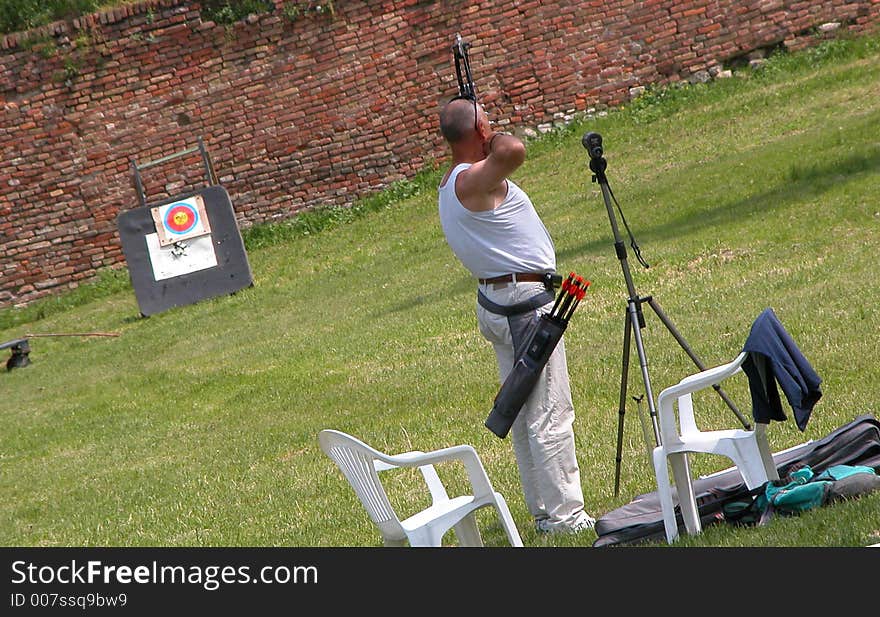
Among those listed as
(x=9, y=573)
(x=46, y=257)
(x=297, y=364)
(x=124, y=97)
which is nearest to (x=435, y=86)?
(x=124, y=97)

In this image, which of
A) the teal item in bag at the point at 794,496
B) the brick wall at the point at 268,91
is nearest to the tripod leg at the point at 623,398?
the teal item in bag at the point at 794,496

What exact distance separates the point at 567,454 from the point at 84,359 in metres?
10.6

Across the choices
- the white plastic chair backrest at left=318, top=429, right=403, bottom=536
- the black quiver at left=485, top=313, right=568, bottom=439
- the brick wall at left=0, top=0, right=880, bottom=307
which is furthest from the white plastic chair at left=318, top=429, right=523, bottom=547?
the brick wall at left=0, top=0, right=880, bottom=307

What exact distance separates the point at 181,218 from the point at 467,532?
1361 centimetres

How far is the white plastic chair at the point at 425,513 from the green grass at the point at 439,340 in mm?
720

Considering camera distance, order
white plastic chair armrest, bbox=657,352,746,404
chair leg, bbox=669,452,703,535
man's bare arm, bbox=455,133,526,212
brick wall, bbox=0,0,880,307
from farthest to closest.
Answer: brick wall, bbox=0,0,880,307 → man's bare arm, bbox=455,133,526,212 → chair leg, bbox=669,452,703,535 → white plastic chair armrest, bbox=657,352,746,404

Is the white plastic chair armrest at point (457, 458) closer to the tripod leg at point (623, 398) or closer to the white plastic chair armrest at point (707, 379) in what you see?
the white plastic chair armrest at point (707, 379)

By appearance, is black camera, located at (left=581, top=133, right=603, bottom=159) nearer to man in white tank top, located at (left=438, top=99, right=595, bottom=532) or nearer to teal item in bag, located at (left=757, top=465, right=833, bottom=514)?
man in white tank top, located at (left=438, top=99, right=595, bottom=532)

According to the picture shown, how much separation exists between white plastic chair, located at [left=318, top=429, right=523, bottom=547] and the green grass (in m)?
0.72

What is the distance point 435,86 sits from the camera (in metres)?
19.8

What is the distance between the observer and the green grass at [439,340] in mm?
7199

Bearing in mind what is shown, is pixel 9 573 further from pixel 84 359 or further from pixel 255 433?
pixel 84 359

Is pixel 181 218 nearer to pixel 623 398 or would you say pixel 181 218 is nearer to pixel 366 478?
pixel 623 398

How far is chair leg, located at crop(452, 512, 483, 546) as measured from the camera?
494 cm
